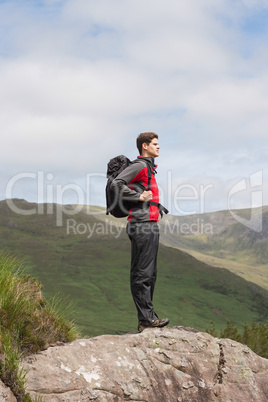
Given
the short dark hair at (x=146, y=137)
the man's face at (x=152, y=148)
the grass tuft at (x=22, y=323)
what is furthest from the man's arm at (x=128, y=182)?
the grass tuft at (x=22, y=323)

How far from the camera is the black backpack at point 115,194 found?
862 cm

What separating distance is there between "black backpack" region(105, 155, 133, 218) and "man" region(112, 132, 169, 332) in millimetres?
150

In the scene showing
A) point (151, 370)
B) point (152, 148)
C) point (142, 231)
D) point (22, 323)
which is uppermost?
point (152, 148)

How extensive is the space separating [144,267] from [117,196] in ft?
5.08

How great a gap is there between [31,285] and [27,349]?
89.5 inches

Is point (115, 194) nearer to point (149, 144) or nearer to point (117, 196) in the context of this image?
point (117, 196)

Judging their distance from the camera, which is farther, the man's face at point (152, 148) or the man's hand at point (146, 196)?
the man's face at point (152, 148)

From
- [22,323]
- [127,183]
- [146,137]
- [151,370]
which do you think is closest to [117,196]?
[127,183]

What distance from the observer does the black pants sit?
28.7 feet

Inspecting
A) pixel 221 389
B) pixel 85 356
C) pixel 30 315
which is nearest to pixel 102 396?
pixel 85 356

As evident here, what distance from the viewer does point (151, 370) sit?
7492 mm

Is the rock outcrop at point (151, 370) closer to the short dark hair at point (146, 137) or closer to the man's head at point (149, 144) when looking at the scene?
the man's head at point (149, 144)

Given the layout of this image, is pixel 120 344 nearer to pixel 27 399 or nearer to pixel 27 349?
pixel 27 349

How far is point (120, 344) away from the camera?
310 inches
